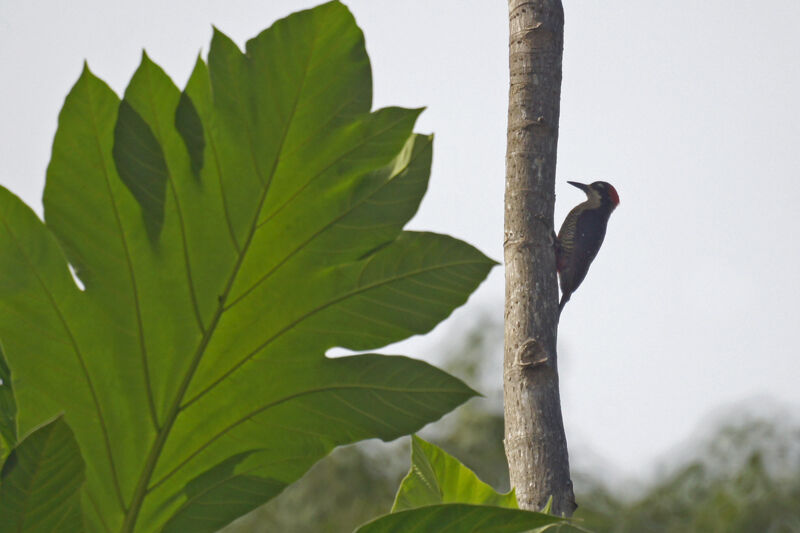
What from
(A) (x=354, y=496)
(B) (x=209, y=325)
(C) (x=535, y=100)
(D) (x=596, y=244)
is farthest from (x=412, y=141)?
(A) (x=354, y=496)

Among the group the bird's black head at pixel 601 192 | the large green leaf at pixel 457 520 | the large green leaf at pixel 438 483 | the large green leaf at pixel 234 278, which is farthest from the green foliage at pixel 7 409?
the bird's black head at pixel 601 192

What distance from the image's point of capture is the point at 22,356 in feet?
2.43

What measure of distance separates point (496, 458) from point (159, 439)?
1219cm

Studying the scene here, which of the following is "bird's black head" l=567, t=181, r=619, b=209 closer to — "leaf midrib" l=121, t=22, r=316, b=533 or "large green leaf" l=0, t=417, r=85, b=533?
"leaf midrib" l=121, t=22, r=316, b=533

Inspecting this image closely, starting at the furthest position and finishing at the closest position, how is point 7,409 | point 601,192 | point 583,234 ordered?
point 601,192 → point 583,234 → point 7,409

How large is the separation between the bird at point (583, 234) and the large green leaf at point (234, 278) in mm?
2375

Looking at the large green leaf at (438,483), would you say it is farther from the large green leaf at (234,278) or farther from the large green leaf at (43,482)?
the large green leaf at (43,482)

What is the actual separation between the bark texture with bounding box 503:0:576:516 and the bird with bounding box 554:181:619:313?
4.35 ft

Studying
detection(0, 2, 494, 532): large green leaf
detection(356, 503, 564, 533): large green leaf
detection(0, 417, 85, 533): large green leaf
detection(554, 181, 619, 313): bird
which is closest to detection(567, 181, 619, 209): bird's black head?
detection(554, 181, 619, 313): bird

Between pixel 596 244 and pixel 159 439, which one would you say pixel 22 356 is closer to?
pixel 159 439

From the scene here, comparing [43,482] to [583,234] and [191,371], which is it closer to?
[191,371]

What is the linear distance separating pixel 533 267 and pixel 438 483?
0.62 m

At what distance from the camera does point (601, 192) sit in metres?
3.94

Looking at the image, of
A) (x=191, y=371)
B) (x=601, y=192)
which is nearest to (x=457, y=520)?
(x=191, y=371)
